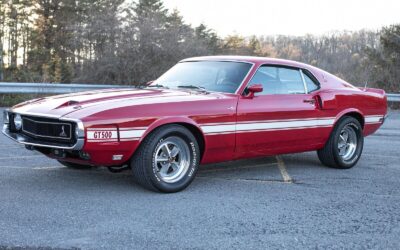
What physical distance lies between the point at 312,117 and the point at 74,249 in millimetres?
4007

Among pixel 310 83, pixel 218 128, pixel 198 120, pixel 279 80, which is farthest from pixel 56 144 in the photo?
pixel 310 83

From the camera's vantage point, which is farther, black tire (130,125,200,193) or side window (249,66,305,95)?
side window (249,66,305,95)

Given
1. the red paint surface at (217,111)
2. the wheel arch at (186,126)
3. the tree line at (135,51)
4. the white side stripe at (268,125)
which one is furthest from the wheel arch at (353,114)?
the tree line at (135,51)

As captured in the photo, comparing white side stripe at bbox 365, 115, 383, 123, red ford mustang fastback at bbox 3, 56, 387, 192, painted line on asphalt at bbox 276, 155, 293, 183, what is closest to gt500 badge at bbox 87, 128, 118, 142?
red ford mustang fastback at bbox 3, 56, 387, 192

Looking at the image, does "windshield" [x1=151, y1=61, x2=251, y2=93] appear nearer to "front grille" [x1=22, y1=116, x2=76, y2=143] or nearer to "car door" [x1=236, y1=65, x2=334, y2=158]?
"car door" [x1=236, y1=65, x2=334, y2=158]

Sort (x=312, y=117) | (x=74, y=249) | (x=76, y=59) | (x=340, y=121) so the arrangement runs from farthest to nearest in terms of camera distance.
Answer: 1. (x=76, y=59)
2. (x=340, y=121)
3. (x=312, y=117)
4. (x=74, y=249)

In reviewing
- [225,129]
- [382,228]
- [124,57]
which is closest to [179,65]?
[225,129]

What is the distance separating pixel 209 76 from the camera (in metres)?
6.35

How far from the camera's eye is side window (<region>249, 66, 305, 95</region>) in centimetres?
636

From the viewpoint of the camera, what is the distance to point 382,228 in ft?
14.5

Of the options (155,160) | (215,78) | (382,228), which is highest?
(215,78)

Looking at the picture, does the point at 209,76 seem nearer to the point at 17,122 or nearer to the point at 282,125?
the point at 282,125

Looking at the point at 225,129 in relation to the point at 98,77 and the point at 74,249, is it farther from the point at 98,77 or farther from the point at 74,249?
the point at 98,77

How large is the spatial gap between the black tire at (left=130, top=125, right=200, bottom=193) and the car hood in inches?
13.3
